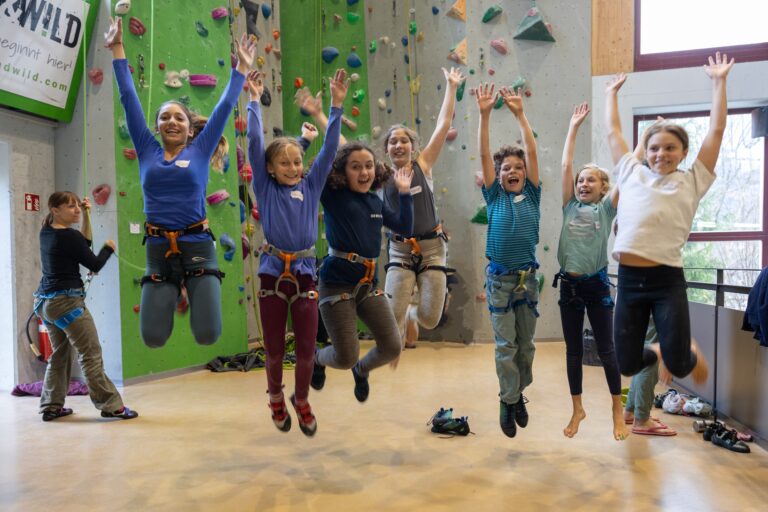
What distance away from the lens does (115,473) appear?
334cm

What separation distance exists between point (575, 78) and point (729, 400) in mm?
4164

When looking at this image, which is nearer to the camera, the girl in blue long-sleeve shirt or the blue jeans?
the girl in blue long-sleeve shirt

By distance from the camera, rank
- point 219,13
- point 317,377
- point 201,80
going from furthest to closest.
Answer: point 219,13 → point 201,80 → point 317,377

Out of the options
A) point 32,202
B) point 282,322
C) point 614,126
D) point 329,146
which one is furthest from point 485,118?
point 32,202

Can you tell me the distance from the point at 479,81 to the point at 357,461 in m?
4.91

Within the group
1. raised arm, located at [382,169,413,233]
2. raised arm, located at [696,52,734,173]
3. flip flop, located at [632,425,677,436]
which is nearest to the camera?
raised arm, located at [696,52,734,173]

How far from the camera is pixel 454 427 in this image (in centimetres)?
396

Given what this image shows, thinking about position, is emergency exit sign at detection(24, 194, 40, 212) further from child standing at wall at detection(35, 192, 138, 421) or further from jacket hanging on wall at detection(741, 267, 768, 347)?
jacket hanging on wall at detection(741, 267, 768, 347)

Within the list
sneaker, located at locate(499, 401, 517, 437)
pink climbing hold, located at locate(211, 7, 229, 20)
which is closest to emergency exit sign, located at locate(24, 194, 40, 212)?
pink climbing hold, located at locate(211, 7, 229, 20)

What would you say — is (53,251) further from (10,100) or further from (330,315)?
(330,315)

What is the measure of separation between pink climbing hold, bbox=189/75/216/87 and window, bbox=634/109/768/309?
4667 mm

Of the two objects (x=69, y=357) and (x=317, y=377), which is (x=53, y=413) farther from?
(x=317, y=377)

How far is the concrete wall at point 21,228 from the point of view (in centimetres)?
507

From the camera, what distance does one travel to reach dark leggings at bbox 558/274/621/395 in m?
3.28
